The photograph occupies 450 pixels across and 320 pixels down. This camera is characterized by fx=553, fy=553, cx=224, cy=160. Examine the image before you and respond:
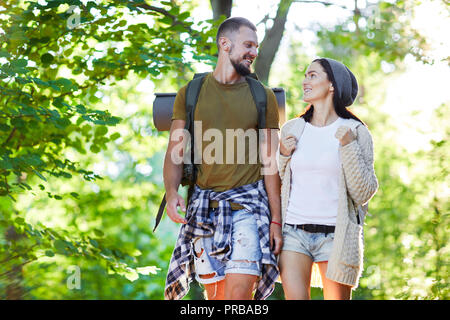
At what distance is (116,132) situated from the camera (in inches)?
231

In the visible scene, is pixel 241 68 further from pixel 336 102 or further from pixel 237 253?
pixel 237 253

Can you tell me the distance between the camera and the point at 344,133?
10.9 ft

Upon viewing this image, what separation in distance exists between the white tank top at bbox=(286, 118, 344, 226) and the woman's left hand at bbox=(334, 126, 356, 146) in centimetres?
12

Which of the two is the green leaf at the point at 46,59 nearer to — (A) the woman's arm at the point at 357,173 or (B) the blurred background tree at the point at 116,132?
(B) the blurred background tree at the point at 116,132

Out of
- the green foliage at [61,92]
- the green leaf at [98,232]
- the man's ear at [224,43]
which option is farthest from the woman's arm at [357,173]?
the green leaf at [98,232]

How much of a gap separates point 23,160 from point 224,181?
227 centimetres

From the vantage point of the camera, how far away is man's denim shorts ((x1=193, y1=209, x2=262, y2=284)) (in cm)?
327

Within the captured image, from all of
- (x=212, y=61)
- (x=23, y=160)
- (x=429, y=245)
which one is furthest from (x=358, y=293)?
(x=23, y=160)

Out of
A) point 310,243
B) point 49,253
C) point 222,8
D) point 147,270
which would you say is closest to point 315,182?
point 310,243

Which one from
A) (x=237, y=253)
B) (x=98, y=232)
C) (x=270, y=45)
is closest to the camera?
(x=237, y=253)

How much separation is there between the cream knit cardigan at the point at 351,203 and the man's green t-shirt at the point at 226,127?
1.05ft

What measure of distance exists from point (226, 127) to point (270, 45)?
5.37m

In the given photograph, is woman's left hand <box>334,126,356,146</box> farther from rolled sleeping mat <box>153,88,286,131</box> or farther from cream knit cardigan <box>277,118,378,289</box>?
rolled sleeping mat <box>153,88,286,131</box>
